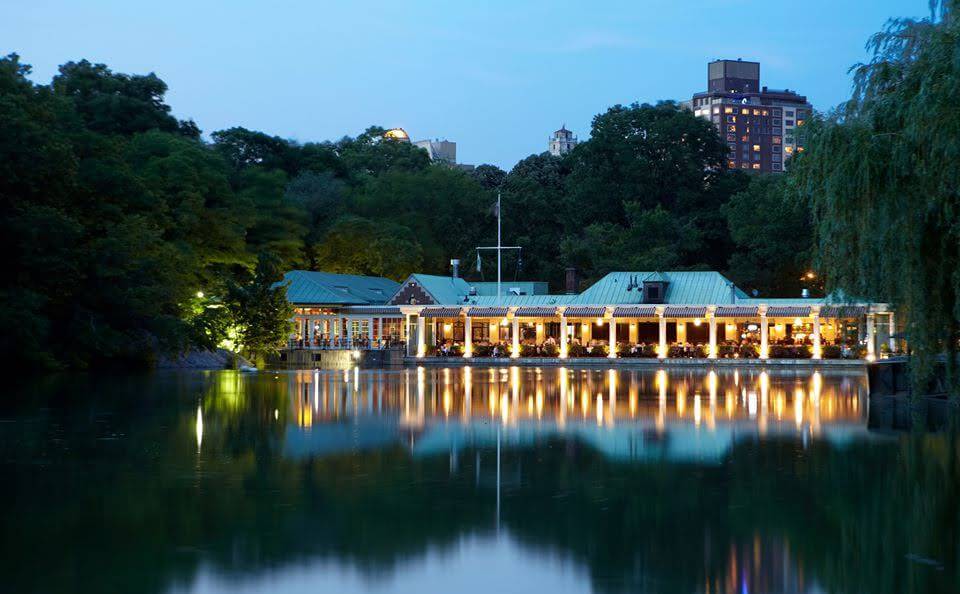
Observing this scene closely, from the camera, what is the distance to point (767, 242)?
214 ft

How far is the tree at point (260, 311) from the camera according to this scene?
163 feet

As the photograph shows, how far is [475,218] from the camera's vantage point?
8256 centimetres

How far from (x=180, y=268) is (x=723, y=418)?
31682 mm

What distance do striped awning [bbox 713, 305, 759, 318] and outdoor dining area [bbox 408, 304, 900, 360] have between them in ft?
0.15

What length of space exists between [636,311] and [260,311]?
1746 centimetres

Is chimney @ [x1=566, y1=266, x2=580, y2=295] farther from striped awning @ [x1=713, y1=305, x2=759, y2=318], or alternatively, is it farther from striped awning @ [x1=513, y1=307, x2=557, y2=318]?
striped awning @ [x1=713, y1=305, x2=759, y2=318]

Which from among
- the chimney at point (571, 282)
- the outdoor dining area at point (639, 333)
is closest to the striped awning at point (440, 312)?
the outdoor dining area at point (639, 333)

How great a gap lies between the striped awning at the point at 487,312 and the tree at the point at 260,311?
11.0 metres

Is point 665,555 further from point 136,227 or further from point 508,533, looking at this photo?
point 136,227

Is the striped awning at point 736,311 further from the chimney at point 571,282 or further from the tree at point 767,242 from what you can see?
the chimney at point 571,282

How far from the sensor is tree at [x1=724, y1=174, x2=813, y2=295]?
64938 mm

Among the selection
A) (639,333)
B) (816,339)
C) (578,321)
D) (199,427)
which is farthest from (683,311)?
(199,427)

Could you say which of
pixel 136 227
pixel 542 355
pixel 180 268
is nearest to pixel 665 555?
pixel 136 227

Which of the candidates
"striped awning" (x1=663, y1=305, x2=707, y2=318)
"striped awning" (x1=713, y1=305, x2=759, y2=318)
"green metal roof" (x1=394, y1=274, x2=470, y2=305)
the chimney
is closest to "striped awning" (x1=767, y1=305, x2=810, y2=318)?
"striped awning" (x1=713, y1=305, x2=759, y2=318)
